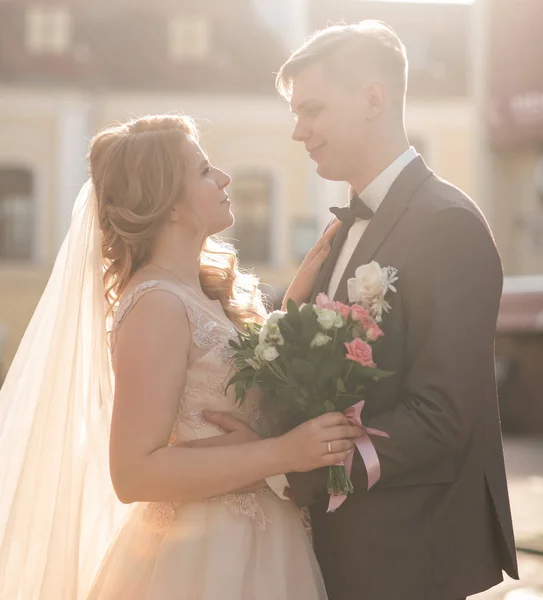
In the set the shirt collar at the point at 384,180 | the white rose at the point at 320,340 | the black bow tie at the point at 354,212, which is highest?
the shirt collar at the point at 384,180

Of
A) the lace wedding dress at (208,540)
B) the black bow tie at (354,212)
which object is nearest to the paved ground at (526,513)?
the lace wedding dress at (208,540)

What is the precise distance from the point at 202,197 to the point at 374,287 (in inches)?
30.5

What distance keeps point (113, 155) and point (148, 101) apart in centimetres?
1941

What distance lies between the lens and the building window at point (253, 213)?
2242cm

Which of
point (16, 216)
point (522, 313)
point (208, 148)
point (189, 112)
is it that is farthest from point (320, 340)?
point (16, 216)

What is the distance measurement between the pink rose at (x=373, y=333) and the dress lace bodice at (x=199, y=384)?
57cm

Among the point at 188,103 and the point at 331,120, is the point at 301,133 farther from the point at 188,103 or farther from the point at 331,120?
the point at 188,103

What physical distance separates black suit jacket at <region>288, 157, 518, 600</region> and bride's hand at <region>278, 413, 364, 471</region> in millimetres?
58

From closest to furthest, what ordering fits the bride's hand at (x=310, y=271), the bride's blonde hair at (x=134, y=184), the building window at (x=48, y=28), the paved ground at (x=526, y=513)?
the bride's blonde hair at (x=134, y=184) → the bride's hand at (x=310, y=271) → the paved ground at (x=526, y=513) → the building window at (x=48, y=28)

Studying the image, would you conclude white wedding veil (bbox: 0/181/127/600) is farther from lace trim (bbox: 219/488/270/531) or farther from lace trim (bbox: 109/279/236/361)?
lace trim (bbox: 219/488/270/531)

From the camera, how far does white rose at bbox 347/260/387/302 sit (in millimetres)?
2926

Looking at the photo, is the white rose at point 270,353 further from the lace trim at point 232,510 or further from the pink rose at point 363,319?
the lace trim at point 232,510

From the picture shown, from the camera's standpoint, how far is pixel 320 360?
2.81 meters

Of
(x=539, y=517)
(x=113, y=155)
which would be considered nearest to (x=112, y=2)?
(x=539, y=517)
